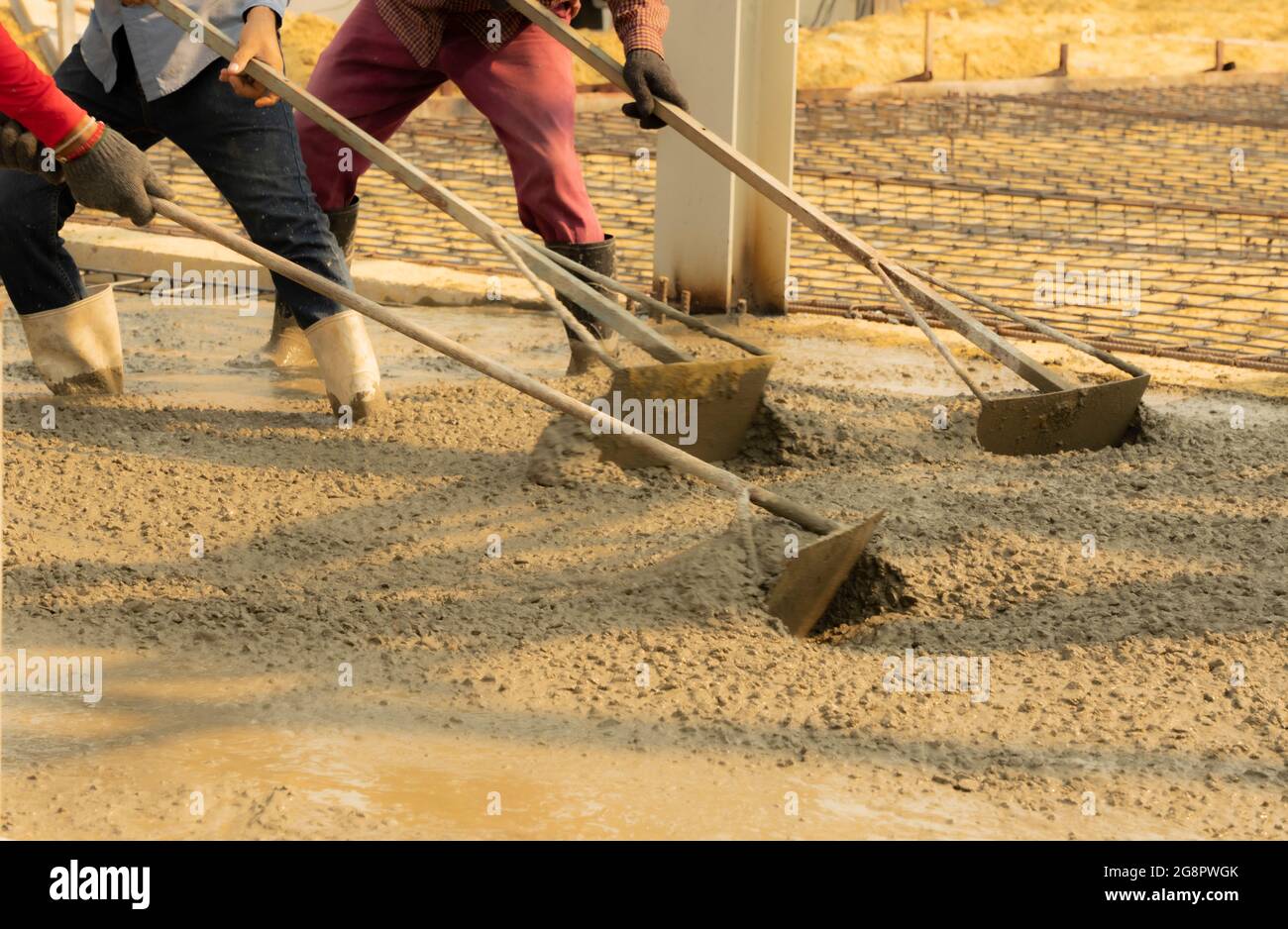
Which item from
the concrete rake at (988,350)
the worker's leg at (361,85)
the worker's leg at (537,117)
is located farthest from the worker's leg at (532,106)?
the concrete rake at (988,350)

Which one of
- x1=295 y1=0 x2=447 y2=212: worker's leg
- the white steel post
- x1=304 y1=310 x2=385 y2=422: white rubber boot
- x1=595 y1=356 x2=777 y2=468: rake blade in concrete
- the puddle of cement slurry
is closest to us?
the puddle of cement slurry

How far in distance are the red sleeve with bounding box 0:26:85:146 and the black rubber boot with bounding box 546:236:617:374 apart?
1393 millimetres

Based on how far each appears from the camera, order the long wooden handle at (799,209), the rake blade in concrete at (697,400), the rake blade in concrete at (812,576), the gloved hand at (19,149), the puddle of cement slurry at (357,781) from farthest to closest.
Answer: the long wooden handle at (799,209) → the rake blade in concrete at (697,400) → the gloved hand at (19,149) → the rake blade in concrete at (812,576) → the puddle of cement slurry at (357,781)

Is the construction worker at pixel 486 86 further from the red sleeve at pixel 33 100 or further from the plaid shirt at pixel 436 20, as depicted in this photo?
the red sleeve at pixel 33 100

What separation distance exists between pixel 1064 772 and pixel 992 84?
9474 mm

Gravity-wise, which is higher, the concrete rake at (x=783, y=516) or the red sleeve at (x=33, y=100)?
the red sleeve at (x=33, y=100)

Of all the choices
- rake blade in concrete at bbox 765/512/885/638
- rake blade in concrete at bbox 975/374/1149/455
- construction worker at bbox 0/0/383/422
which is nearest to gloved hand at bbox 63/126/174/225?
construction worker at bbox 0/0/383/422

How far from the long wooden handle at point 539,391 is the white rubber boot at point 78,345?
98 cm

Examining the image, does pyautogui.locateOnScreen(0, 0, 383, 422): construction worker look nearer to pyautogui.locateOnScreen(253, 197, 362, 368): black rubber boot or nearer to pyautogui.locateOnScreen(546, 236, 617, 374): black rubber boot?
pyautogui.locateOnScreen(253, 197, 362, 368): black rubber boot

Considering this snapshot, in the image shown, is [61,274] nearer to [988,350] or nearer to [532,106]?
[532,106]

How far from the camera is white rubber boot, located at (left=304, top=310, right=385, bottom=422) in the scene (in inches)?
152

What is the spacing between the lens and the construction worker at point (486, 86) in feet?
13.3

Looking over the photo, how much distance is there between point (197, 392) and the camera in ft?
13.9

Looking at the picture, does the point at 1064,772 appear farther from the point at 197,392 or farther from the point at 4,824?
the point at 197,392
